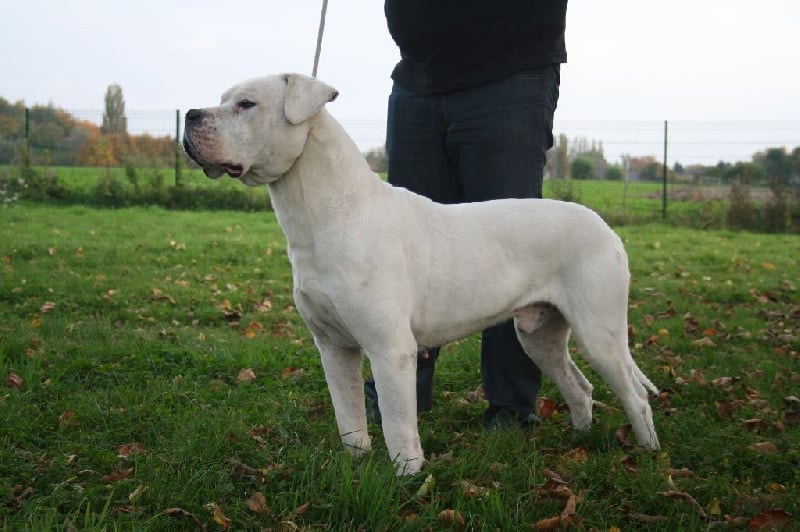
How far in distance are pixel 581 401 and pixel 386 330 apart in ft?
5.30

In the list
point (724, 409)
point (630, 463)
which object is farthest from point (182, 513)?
point (724, 409)

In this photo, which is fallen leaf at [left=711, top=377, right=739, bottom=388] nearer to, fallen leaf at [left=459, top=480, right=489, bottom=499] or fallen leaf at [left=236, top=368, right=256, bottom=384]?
fallen leaf at [left=459, top=480, right=489, bottom=499]

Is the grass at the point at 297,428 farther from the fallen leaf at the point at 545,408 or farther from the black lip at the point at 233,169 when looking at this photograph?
the black lip at the point at 233,169

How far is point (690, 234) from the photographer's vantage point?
1427cm

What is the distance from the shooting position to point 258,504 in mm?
3045

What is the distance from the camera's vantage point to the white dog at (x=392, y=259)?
3.27m

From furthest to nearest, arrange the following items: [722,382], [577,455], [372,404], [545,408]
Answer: [722,382] < [545,408] < [372,404] < [577,455]

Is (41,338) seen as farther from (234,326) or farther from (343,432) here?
(343,432)

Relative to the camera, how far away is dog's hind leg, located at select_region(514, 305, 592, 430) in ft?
14.2

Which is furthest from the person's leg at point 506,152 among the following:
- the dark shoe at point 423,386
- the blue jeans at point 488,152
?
the dark shoe at point 423,386

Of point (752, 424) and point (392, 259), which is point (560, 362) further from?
point (392, 259)

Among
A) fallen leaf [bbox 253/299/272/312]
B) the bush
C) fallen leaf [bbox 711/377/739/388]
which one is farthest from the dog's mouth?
the bush

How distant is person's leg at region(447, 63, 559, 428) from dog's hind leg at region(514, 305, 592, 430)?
0.21 metres

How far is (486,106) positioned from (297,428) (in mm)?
2073
